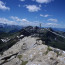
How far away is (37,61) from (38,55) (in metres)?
2.42

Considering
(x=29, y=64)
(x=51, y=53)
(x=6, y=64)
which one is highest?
(x=51, y=53)

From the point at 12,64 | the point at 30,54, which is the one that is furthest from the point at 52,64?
the point at 12,64

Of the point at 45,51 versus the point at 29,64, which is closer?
the point at 29,64

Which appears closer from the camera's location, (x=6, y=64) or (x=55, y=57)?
(x=55, y=57)

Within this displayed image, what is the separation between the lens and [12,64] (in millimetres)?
22625

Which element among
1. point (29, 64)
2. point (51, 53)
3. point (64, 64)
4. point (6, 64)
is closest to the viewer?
point (64, 64)

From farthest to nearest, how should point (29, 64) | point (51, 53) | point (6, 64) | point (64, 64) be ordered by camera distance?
point (6, 64) → point (51, 53) → point (29, 64) → point (64, 64)

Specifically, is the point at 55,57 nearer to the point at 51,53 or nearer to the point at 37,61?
the point at 51,53

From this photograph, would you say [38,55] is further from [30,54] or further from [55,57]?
[55,57]

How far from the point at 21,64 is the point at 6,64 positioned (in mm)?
4860

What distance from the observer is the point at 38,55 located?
22.6 meters

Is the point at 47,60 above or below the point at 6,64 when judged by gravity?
above

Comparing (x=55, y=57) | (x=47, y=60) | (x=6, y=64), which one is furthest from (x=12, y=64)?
(x=55, y=57)

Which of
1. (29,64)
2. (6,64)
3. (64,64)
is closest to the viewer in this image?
(64,64)
